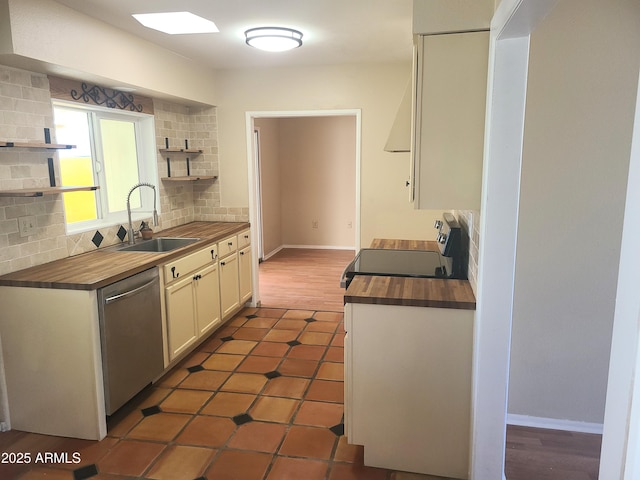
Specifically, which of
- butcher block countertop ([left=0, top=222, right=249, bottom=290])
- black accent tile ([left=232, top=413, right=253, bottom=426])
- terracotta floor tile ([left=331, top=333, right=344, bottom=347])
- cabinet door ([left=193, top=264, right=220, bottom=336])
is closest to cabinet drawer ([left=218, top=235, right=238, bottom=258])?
cabinet door ([left=193, top=264, right=220, bottom=336])

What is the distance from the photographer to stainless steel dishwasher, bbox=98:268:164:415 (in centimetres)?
246

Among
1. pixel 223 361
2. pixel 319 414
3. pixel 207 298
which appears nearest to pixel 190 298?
pixel 207 298

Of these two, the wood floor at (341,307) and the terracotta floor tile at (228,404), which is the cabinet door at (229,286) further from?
the terracotta floor tile at (228,404)

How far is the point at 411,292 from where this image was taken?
7.03 ft

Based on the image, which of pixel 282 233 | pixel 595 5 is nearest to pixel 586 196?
pixel 595 5

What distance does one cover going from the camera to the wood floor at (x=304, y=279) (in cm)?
485

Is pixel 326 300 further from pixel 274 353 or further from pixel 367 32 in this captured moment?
pixel 367 32

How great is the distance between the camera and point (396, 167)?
4.26 meters

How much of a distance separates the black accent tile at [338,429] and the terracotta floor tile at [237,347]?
4.02ft

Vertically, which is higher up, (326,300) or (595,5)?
(595,5)

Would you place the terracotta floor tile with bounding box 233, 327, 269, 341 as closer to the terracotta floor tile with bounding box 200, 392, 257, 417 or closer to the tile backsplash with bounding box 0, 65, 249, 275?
the terracotta floor tile with bounding box 200, 392, 257, 417

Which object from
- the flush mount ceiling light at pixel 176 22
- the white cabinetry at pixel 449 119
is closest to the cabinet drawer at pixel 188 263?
the flush mount ceiling light at pixel 176 22

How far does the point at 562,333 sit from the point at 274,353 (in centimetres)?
206

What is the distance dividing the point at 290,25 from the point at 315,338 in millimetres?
2435
